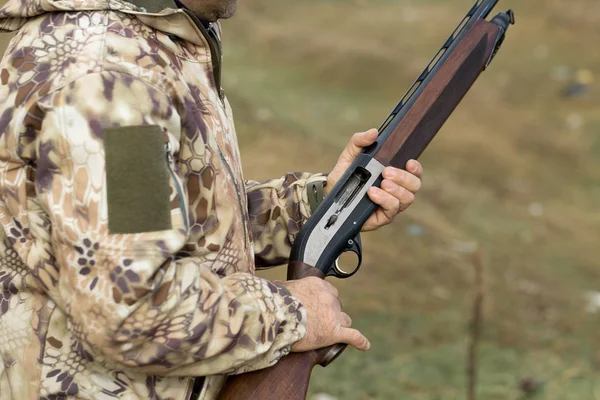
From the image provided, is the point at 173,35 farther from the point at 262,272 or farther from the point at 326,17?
the point at 326,17

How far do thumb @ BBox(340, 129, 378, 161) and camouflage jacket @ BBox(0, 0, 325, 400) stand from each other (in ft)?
1.89

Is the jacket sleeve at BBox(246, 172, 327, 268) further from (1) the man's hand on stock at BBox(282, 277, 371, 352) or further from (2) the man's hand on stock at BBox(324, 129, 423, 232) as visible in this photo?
(1) the man's hand on stock at BBox(282, 277, 371, 352)

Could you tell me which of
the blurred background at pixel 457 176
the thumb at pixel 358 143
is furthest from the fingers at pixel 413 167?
the blurred background at pixel 457 176

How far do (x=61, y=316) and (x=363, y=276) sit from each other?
482 cm

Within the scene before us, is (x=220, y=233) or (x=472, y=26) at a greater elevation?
(x=472, y=26)

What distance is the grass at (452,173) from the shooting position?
519cm

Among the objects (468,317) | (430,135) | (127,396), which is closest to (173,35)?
(127,396)

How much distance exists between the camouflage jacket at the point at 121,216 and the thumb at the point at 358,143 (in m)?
0.58

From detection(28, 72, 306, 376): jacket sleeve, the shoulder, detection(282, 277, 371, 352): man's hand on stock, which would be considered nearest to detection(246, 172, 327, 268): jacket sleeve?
detection(282, 277, 371, 352): man's hand on stock

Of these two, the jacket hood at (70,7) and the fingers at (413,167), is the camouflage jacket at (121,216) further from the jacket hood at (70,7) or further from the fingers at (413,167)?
the fingers at (413,167)

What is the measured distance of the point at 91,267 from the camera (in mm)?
1555

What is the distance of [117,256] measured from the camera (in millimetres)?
1543

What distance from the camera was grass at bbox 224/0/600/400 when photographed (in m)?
5.19

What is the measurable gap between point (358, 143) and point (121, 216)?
41.0 inches
